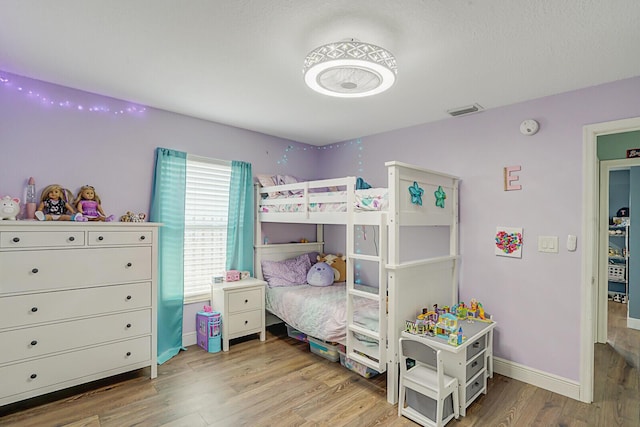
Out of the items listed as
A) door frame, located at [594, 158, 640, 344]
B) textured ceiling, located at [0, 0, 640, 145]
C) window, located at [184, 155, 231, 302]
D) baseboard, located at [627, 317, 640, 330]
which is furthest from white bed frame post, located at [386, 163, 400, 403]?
baseboard, located at [627, 317, 640, 330]

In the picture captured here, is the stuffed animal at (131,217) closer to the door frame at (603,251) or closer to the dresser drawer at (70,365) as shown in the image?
→ the dresser drawer at (70,365)

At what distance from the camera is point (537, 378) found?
268 cm

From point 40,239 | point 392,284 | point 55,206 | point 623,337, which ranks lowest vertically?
point 623,337

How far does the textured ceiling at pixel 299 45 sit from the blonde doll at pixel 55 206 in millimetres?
874

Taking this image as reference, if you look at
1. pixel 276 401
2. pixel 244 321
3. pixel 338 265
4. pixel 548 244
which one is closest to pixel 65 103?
pixel 244 321

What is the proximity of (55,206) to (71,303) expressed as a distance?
2.56 ft

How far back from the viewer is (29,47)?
2018mm

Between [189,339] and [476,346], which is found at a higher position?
[476,346]

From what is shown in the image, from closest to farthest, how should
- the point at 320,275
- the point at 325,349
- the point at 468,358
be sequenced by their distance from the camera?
the point at 468,358
the point at 325,349
the point at 320,275

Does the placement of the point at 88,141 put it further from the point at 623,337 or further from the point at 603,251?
the point at 623,337

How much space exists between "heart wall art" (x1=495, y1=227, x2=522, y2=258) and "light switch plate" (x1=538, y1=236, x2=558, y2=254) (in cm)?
15

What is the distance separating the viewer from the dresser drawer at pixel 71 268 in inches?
85.0

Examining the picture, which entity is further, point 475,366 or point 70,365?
point 475,366

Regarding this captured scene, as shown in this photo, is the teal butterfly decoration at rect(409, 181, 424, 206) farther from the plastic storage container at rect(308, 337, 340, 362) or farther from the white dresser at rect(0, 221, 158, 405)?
the white dresser at rect(0, 221, 158, 405)
